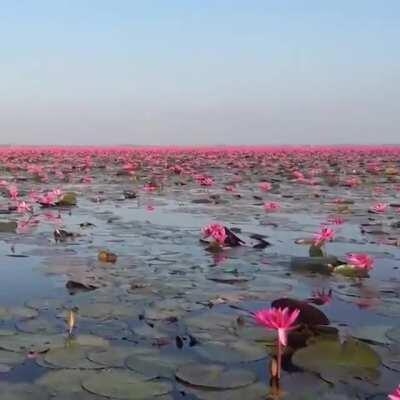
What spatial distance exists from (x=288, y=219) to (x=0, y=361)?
4.61 meters

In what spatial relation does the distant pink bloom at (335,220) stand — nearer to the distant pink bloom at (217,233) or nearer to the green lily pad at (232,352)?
the distant pink bloom at (217,233)

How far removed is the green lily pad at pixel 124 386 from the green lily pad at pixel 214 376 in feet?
0.25

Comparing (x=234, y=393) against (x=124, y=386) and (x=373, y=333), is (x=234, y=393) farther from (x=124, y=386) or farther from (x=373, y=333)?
(x=373, y=333)

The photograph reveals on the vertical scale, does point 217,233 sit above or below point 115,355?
above

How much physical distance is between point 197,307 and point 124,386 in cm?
103

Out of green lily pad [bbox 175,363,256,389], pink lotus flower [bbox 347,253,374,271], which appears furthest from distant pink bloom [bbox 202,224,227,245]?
green lily pad [bbox 175,363,256,389]

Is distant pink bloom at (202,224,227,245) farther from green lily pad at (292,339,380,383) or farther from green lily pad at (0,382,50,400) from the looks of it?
green lily pad at (0,382,50,400)

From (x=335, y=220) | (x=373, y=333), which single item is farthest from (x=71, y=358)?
(x=335, y=220)

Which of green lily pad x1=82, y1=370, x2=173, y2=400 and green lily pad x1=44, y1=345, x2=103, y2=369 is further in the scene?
green lily pad x1=44, y1=345, x2=103, y2=369

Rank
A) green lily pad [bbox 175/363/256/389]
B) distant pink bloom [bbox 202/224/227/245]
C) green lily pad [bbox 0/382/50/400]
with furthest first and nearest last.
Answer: distant pink bloom [bbox 202/224/227/245]
green lily pad [bbox 175/363/256/389]
green lily pad [bbox 0/382/50/400]

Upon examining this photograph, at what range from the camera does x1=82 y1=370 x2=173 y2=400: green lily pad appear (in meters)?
1.73

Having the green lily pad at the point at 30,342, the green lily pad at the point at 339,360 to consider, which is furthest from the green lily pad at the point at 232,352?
the green lily pad at the point at 30,342

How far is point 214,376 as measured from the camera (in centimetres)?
187

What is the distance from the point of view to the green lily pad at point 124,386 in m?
1.73
